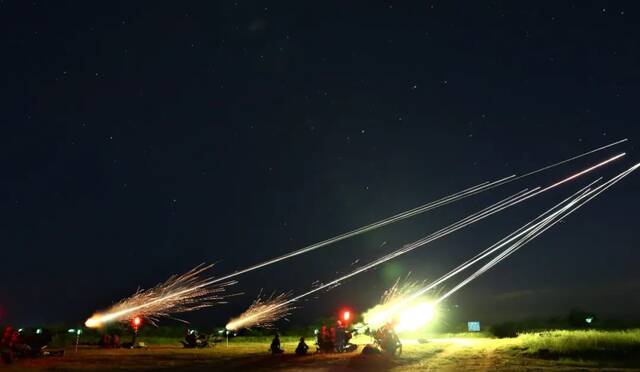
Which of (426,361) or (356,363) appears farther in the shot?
(426,361)

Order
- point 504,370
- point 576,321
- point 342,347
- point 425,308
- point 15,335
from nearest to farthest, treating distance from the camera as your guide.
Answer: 1. point 504,370
2. point 15,335
3. point 342,347
4. point 425,308
5. point 576,321

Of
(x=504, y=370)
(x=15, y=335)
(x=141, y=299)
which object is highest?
(x=141, y=299)

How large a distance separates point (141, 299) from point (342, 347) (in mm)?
15242

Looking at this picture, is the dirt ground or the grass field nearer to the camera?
the dirt ground

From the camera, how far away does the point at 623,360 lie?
22625 mm

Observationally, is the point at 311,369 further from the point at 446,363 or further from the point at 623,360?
the point at 623,360

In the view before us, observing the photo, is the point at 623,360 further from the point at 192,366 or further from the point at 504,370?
the point at 192,366

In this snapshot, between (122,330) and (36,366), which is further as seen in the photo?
(122,330)

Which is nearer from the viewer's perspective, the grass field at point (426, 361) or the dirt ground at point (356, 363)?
the dirt ground at point (356, 363)

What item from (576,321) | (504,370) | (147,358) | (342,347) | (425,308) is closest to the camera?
(504,370)

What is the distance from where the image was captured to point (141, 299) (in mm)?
37688

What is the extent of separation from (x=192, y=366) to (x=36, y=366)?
611 cm

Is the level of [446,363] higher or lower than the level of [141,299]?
lower

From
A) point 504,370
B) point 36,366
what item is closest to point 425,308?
point 504,370
